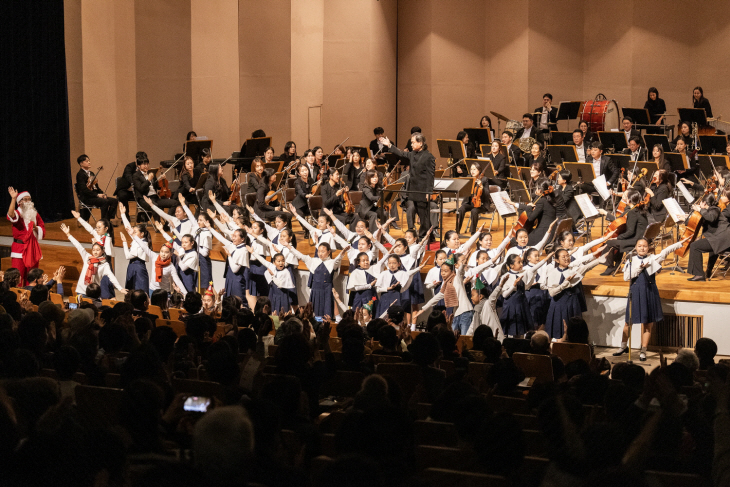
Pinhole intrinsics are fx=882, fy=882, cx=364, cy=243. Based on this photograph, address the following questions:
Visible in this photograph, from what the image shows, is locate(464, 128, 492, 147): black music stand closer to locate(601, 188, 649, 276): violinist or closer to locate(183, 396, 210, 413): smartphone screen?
locate(601, 188, 649, 276): violinist

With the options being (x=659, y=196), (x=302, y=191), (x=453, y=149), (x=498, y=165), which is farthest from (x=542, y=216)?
(x=453, y=149)

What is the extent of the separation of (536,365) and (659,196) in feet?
16.8

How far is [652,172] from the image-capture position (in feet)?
35.9

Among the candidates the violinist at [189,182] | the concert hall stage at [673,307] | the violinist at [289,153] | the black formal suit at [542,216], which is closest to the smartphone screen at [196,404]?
the concert hall stage at [673,307]

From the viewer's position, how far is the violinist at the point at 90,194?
475 inches

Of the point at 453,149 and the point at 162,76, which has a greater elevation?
the point at 162,76

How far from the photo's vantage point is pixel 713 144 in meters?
12.3

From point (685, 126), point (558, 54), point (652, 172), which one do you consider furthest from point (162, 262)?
point (558, 54)

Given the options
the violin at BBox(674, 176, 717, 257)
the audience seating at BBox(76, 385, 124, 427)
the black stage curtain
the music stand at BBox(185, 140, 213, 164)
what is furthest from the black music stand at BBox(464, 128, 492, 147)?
the audience seating at BBox(76, 385, 124, 427)

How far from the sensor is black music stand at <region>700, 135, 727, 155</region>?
12194 millimetres

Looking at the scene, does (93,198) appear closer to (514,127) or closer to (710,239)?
(514,127)

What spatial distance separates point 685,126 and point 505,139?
2.65 metres

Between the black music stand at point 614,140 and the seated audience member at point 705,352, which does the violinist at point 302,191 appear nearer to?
Result: the black music stand at point 614,140

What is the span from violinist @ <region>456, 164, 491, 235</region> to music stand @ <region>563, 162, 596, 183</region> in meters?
1.08
